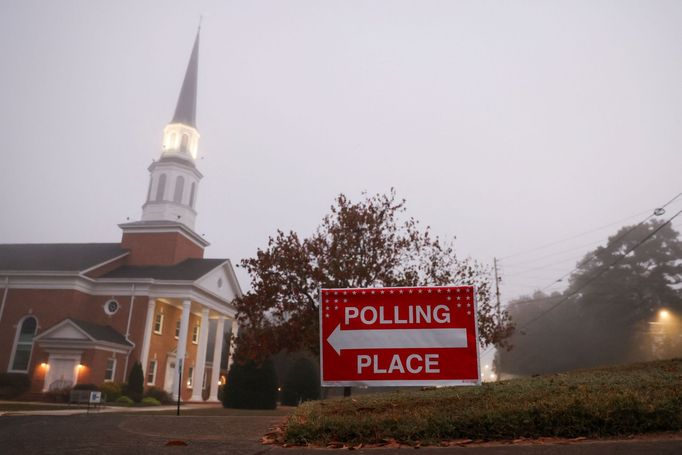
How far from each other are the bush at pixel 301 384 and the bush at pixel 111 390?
1124cm

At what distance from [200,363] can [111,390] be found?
847cm

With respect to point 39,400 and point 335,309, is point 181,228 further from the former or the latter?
point 335,309

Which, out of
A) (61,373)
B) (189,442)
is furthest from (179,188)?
(189,442)

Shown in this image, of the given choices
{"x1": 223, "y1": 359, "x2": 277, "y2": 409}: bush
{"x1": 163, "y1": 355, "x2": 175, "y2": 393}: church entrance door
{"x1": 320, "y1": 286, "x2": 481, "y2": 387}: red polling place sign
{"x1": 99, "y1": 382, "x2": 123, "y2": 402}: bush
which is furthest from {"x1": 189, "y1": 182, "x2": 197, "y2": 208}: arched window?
{"x1": 320, "y1": 286, "x2": 481, "y2": 387}: red polling place sign

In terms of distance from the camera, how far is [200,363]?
39406mm

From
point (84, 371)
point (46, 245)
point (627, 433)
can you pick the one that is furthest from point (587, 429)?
point (46, 245)

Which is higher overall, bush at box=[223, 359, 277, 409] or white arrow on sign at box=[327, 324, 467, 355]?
white arrow on sign at box=[327, 324, 467, 355]

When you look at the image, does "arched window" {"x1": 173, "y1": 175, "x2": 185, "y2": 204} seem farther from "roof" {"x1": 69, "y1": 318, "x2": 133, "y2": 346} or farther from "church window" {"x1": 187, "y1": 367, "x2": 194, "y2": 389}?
"church window" {"x1": 187, "y1": 367, "x2": 194, "y2": 389}

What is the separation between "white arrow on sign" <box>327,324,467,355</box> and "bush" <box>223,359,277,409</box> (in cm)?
2262

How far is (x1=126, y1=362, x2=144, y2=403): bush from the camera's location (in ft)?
107

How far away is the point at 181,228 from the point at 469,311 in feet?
124

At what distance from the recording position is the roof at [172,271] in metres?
37.8

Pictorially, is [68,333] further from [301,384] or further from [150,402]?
[301,384]

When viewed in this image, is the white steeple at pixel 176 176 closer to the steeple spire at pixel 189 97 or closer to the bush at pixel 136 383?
the steeple spire at pixel 189 97
